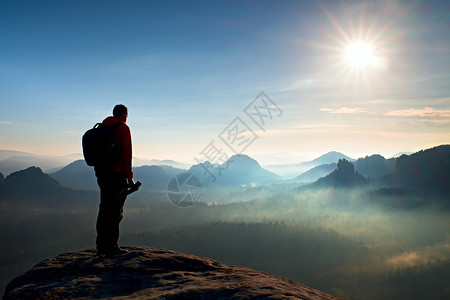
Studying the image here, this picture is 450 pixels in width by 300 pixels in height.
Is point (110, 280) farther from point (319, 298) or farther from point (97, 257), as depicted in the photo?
point (319, 298)

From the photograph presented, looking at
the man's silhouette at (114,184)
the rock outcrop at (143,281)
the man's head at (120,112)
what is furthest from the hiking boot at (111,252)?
the man's head at (120,112)

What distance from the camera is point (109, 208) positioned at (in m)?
9.68

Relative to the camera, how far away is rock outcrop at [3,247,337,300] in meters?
6.45

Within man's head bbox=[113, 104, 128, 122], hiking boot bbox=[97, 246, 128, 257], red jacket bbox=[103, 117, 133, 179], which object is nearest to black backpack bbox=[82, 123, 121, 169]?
red jacket bbox=[103, 117, 133, 179]

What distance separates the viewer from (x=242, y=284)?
700 cm

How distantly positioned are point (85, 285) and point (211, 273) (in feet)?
11.9

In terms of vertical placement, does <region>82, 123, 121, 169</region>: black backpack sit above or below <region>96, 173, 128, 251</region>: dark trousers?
above

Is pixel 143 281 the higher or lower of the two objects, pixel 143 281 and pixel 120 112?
the lower

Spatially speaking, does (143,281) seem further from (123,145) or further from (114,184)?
Result: (123,145)

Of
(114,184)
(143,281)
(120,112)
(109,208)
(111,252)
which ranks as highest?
(120,112)

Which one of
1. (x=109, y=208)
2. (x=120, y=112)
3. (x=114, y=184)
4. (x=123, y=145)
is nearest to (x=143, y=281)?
(x=109, y=208)

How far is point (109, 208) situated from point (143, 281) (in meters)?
3.16

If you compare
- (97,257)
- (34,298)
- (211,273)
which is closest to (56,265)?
(97,257)

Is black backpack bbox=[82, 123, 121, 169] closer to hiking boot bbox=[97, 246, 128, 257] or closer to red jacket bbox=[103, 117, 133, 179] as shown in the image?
red jacket bbox=[103, 117, 133, 179]
